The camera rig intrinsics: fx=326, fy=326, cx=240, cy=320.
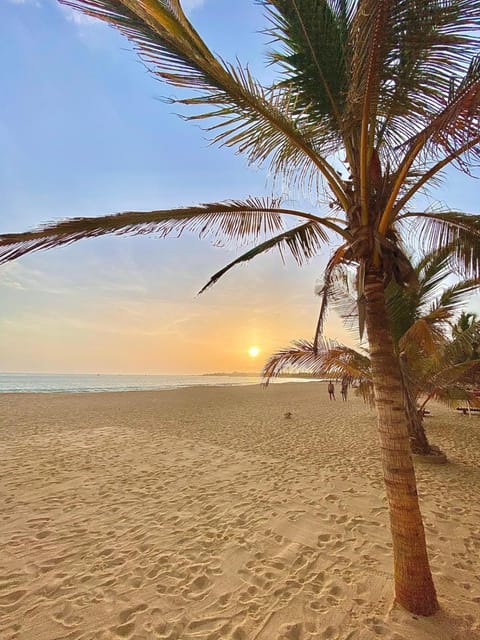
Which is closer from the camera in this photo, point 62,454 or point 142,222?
point 142,222

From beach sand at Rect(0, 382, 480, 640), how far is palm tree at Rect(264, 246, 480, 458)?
173 cm

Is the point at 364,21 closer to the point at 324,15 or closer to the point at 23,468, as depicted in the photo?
the point at 324,15

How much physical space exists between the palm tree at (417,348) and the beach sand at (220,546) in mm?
1732

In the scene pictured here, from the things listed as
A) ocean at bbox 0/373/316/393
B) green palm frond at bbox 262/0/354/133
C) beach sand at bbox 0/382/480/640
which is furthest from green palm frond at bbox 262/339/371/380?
ocean at bbox 0/373/316/393

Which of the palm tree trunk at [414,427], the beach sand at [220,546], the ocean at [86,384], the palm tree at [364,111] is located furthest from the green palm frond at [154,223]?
the ocean at [86,384]

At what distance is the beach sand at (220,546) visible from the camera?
2570 mm

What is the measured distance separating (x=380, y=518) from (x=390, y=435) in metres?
2.71

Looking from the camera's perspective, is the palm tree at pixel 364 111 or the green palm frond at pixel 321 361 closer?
the palm tree at pixel 364 111

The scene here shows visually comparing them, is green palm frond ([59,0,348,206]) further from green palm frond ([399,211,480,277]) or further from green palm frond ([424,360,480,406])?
green palm frond ([424,360,480,406])

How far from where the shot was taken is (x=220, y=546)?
374 centimetres

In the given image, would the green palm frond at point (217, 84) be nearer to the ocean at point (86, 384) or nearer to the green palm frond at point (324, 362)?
the green palm frond at point (324, 362)

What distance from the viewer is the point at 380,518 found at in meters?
4.36

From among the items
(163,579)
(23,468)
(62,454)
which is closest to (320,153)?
(163,579)

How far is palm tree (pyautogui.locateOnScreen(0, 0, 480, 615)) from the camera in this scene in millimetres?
2062
